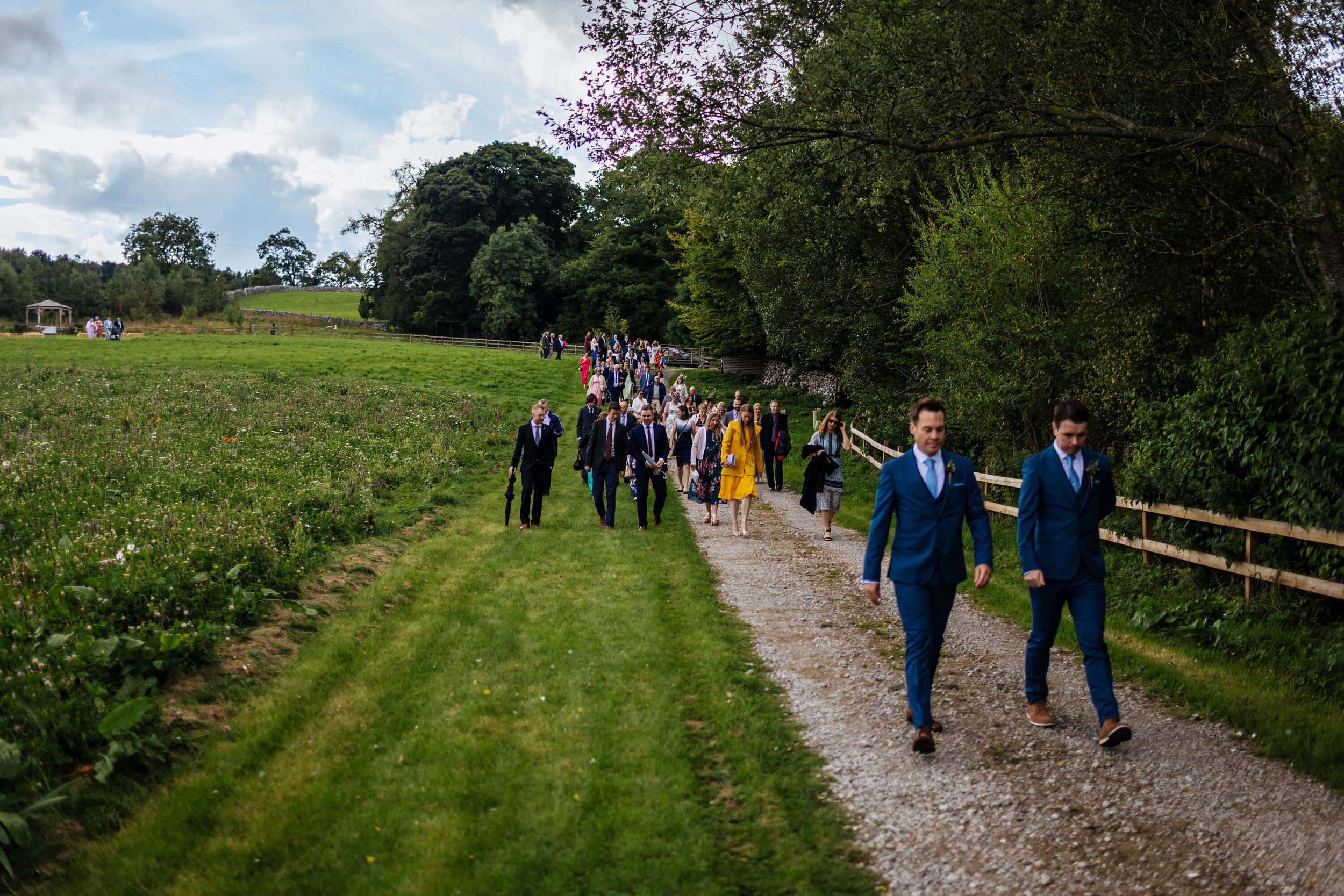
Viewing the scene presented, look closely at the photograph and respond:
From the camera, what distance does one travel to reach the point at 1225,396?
848 cm

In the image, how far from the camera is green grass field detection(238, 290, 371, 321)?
106312 millimetres

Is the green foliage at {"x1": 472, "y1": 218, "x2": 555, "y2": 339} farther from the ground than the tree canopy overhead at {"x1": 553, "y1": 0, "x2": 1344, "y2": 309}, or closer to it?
farther from the ground

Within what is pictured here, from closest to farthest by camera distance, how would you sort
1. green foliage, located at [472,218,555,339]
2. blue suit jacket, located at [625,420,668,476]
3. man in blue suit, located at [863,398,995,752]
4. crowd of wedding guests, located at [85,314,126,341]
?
man in blue suit, located at [863,398,995,752], blue suit jacket, located at [625,420,668,476], crowd of wedding guests, located at [85,314,126,341], green foliage, located at [472,218,555,339]

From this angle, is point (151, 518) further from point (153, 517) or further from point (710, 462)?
point (710, 462)

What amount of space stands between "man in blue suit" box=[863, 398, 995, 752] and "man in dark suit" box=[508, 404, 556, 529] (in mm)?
8002

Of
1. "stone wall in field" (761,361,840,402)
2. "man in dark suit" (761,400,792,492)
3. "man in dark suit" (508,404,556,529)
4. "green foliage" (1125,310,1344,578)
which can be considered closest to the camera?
"green foliage" (1125,310,1344,578)

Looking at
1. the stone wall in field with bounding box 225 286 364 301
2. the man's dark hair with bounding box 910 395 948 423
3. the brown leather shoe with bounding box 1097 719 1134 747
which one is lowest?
the brown leather shoe with bounding box 1097 719 1134 747

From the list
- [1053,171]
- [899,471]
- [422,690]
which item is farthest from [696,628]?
[1053,171]

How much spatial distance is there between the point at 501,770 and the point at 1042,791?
3139 mm

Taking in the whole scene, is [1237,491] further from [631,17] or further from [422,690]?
[631,17]

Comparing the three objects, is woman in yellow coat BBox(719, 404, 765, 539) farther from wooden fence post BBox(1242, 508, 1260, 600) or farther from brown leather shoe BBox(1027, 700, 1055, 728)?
brown leather shoe BBox(1027, 700, 1055, 728)

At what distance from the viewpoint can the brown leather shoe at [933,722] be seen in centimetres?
568

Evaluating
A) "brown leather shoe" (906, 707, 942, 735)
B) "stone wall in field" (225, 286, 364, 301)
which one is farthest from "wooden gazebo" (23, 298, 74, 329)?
"brown leather shoe" (906, 707, 942, 735)

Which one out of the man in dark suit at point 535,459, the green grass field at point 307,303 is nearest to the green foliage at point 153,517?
the man in dark suit at point 535,459
